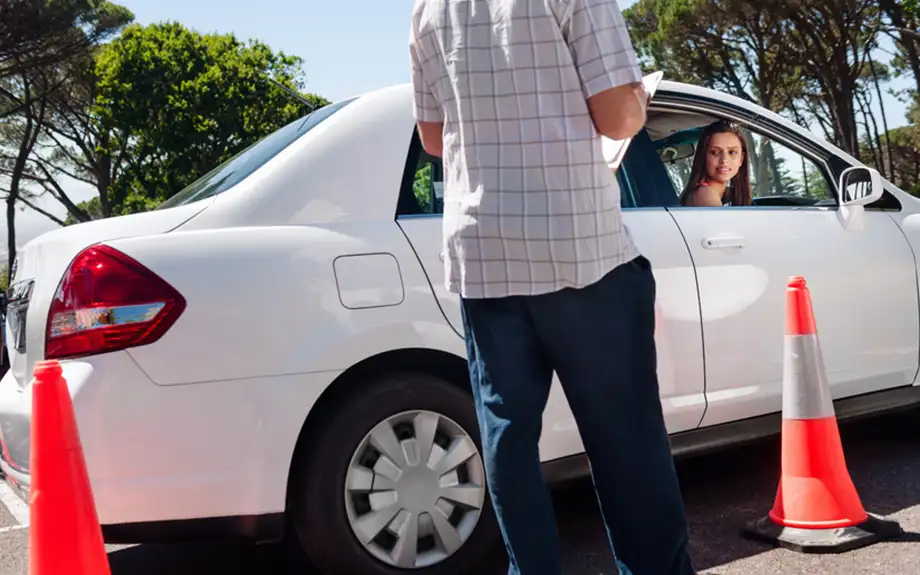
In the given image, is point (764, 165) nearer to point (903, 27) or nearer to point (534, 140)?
point (534, 140)

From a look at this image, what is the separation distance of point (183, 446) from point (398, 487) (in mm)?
615

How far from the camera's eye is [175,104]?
30672 mm

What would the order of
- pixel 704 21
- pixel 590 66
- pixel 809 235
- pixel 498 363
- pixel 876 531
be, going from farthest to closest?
pixel 704 21
pixel 809 235
pixel 876 531
pixel 498 363
pixel 590 66

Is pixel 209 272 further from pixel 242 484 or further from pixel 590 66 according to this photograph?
pixel 590 66

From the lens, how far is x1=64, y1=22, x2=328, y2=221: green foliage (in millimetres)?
30719

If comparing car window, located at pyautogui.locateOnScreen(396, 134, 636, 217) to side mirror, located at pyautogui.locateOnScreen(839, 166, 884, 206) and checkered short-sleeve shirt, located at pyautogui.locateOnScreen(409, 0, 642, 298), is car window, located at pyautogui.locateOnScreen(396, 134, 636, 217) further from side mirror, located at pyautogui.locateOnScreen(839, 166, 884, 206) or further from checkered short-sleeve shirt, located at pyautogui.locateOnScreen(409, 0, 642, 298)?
side mirror, located at pyautogui.locateOnScreen(839, 166, 884, 206)

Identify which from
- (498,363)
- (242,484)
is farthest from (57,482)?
(498,363)

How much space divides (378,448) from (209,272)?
0.68 m

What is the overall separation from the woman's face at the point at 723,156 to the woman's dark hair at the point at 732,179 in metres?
0.01

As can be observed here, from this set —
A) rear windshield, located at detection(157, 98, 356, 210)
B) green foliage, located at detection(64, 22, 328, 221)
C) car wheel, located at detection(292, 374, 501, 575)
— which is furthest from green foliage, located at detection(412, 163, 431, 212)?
green foliage, located at detection(64, 22, 328, 221)

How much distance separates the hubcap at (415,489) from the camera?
2807mm

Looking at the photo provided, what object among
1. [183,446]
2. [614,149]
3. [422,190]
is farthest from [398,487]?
[614,149]

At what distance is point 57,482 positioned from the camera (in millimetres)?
2010

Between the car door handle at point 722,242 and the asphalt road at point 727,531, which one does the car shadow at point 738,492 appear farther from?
the car door handle at point 722,242
